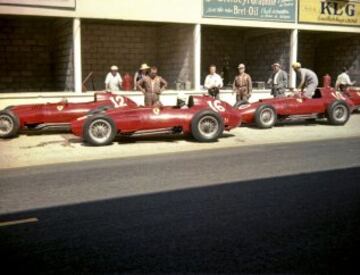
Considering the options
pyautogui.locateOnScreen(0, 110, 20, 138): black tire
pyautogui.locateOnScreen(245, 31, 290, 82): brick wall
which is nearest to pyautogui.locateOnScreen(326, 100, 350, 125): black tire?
pyautogui.locateOnScreen(245, 31, 290, 82): brick wall

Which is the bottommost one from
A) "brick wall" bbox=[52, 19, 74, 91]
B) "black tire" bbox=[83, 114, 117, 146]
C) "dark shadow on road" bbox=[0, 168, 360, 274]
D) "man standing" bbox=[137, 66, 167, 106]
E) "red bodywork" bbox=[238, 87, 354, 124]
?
"dark shadow on road" bbox=[0, 168, 360, 274]

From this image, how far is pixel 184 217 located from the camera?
15.8 feet

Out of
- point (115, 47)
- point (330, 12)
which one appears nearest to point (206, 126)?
point (115, 47)

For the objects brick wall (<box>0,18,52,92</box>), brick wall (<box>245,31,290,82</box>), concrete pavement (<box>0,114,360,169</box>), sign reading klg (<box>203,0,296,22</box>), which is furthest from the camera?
brick wall (<box>245,31,290,82</box>)

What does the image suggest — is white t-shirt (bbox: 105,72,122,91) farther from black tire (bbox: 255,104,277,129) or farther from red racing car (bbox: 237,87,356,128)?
black tire (bbox: 255,104,277,129)

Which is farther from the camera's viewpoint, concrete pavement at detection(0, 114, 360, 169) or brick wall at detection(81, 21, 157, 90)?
brick wall at detection(81, 21, 157, 90)

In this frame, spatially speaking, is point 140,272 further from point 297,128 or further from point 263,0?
point 263,0

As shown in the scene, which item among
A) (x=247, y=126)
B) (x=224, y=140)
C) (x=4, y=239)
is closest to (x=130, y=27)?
(x=247, y=126)

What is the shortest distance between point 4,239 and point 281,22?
17.8 metres

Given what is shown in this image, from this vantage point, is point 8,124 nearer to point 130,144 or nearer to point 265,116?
point 130,144

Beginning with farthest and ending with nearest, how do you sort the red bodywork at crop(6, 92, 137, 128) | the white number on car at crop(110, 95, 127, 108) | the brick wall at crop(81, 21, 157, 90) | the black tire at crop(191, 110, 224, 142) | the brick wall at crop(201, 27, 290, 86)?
1. the brick wall at crop(201, 27, 290, 86)
2. the brick wall at crop(81, 21, 157, 90)
3. the white number on car at crop(110, 95, 127, 108)
4. the red bodywork at crop(6, 92, 137, 128)
5. the black tire at crop(191, 110, 224, 142)

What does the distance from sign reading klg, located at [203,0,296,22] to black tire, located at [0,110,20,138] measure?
912cm

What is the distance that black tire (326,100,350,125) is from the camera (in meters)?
14.0

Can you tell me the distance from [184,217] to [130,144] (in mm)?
6471
